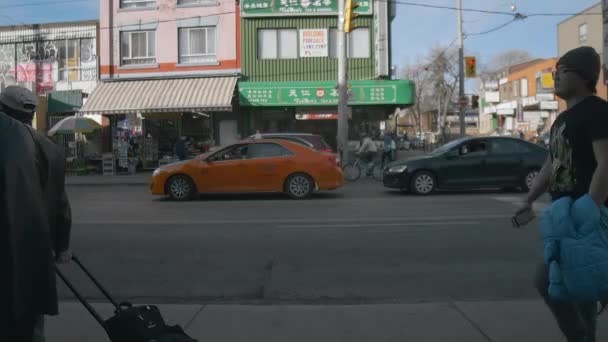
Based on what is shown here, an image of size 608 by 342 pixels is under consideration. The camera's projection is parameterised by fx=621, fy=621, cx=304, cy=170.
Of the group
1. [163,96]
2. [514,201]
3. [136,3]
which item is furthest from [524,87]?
[514,201]

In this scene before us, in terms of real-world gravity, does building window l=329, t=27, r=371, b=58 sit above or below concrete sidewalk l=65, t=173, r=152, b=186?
above

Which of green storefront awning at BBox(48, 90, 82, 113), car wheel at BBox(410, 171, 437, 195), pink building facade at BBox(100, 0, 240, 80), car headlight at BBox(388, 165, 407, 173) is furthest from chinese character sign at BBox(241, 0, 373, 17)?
car wheel at BBox(410, 171, 437, 195)

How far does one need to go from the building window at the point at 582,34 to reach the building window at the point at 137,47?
33192 millimetres

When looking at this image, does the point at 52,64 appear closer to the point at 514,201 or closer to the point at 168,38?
the point at 168,38

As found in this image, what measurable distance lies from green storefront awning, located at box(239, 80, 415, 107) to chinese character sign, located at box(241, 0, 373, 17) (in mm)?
2994

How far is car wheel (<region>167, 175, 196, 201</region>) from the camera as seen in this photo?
14.6 metres

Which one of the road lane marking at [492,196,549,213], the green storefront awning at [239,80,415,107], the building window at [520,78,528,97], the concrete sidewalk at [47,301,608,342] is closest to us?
the concrete sidewalk at [47,301,608,342]

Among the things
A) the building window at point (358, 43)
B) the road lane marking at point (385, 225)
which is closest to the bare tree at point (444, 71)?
the building window at point (358, 43)

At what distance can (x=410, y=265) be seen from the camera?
730 centimetres

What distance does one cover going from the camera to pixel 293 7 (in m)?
25.3

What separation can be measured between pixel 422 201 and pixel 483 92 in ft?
212

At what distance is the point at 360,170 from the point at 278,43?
27.5 feet

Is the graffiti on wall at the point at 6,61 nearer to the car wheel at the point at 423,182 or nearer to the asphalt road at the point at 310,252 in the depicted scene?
the asphalt road at the point at 310,252

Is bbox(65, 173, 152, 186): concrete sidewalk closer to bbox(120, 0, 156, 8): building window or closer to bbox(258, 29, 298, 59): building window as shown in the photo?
bbox(258, 29, 298, 59): building window
